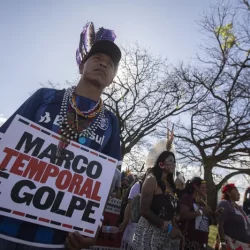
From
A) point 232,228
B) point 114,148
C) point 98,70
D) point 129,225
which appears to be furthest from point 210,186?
point 98,70

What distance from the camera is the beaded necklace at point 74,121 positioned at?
146cm

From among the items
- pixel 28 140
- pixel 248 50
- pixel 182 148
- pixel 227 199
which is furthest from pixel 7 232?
pixel 182 148

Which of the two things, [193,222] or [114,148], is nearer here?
[114,148]

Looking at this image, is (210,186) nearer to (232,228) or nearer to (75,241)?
(232,228)

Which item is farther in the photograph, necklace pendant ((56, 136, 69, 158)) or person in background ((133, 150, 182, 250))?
person in background ((133, 150, 182, 250))

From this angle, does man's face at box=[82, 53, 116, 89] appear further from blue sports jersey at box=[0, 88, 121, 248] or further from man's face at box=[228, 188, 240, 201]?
man's face at box=[228, 188, 240, 201]

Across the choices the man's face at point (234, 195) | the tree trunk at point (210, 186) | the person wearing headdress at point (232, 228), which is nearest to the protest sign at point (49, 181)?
the person wearing headdress at point (232, 228)

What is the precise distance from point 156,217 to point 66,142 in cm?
168

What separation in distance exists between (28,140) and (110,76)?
0.74m

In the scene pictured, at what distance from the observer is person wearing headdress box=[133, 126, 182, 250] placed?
2.69m

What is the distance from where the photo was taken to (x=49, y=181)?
4.21ft

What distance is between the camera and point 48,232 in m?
1.26

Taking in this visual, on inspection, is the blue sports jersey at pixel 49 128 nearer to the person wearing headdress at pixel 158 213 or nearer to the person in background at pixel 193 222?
the person wearing headdress at pixel 158 213

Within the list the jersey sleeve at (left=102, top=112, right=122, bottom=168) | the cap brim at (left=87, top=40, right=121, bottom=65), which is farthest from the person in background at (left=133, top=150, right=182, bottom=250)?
the cap brim at (left=87, top=40, right=121, bottom=65)
